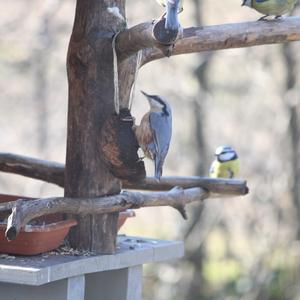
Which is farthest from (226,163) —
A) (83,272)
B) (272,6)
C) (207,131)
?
(207,131)

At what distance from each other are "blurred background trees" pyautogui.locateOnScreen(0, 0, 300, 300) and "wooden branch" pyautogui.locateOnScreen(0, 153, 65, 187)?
192 inches

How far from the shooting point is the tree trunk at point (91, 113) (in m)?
Result: 3.36

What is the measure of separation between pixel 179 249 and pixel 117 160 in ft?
1.98

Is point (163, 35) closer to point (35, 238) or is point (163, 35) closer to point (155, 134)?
point (155, 134)

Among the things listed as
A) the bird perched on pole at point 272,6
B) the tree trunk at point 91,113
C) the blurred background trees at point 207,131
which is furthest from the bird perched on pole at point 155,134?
the blurred background trees at point 207,131

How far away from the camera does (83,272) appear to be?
122 inches

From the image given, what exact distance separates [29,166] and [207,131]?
5808 mm

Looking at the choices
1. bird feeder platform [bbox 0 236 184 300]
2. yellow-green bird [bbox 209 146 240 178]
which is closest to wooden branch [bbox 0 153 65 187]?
bird feeder platform [bbox 0 236 184 300]

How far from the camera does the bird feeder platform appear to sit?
2.83 metres

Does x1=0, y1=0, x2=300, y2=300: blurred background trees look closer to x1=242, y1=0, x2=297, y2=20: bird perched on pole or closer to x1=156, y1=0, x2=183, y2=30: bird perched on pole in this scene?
x1=242, y1=0, x2=297, y2=20: bird perched on pole

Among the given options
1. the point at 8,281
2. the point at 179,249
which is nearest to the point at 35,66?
the point at 179,249

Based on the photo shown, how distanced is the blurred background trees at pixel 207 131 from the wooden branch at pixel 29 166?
4874mm

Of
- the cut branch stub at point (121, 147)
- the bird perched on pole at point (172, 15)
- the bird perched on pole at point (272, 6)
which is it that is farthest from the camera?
the bird perched on pole at point (272, 6)

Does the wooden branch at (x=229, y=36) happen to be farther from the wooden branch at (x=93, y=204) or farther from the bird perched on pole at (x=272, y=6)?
the bird perched on pole at (x=272, y=6)
